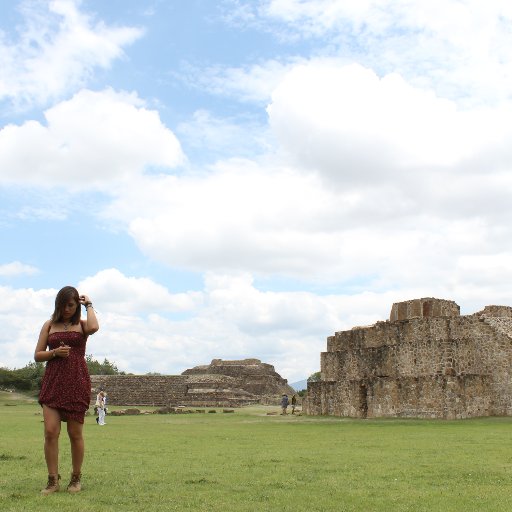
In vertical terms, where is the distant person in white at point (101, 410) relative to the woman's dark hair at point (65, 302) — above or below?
below

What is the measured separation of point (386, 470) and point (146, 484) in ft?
10.5

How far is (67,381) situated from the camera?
6859 mm

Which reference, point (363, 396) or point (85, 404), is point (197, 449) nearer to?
point (85, 404)

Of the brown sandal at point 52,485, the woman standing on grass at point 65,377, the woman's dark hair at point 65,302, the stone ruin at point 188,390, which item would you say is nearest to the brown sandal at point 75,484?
the woman standing on grass at point 65,377

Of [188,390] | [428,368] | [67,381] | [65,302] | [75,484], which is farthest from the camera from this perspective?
[188,390]

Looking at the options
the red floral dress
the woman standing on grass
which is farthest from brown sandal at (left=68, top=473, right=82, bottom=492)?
the red floral dress

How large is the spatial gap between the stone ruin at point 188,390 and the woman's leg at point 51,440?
4048cm

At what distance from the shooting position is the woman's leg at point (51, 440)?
6633 millimetres

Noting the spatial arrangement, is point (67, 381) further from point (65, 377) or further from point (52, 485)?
point (52, 485)

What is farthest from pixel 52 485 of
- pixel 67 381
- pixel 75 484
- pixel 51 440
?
pixel 67 381

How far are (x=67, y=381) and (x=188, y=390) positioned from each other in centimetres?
4422

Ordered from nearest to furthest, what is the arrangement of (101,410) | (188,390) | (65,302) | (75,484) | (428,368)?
(75,484) → (65,302) → (101,410) → (428,368) → (188,390)

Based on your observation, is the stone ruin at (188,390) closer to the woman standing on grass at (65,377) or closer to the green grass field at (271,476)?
the green grass field at (271,476)

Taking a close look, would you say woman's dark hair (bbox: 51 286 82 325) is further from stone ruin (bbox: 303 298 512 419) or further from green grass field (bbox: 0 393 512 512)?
stone ruin (bbox: 303 298 512 419)
